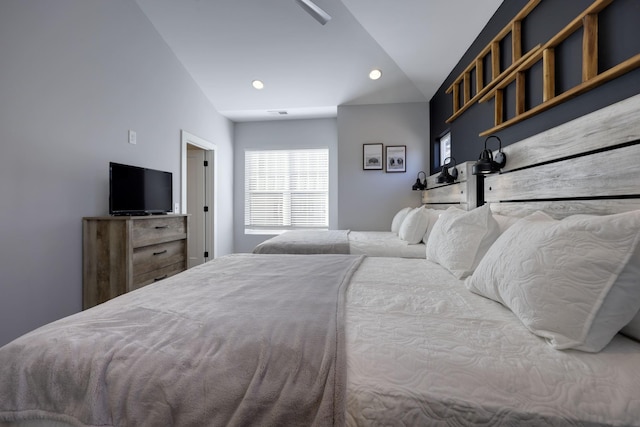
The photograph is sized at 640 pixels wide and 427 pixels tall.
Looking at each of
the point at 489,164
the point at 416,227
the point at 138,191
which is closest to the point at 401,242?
the point at 416,227

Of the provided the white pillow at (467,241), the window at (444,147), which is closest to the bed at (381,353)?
the white pillow at (467,241)

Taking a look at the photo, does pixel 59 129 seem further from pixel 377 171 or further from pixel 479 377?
pixel 377 171

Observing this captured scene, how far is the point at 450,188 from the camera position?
3.07 meters

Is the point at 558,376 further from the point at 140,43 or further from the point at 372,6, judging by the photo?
the point at 140,43

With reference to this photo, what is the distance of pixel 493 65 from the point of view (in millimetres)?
2279

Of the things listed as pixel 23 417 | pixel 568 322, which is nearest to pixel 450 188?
pixel 568 322

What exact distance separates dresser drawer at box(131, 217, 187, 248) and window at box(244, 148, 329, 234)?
7.06ft

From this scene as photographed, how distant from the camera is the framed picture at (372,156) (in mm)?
4422

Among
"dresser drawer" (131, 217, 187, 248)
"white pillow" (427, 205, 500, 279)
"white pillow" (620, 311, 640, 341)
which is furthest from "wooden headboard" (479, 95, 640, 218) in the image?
"dresser drawer" (131, 217, 187, 248)

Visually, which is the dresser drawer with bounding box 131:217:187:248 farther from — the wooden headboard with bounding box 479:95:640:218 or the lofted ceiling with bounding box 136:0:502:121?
the wooden headboard with bounding box 479:95:640:218

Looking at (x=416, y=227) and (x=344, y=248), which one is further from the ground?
(x=416, y=227)

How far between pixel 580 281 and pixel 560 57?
1.42 meters

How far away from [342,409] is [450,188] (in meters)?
2.87

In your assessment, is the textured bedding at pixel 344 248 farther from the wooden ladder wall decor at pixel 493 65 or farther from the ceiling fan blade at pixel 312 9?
the ceiling fan blade at pixel 312 9
